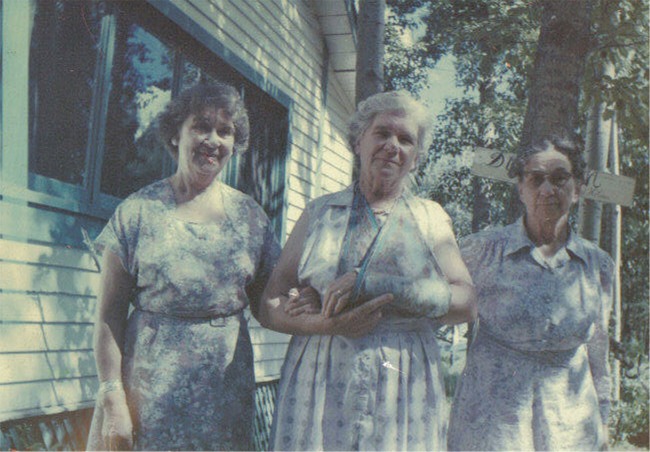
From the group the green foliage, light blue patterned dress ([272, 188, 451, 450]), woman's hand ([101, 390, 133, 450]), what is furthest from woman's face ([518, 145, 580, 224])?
the green foliage

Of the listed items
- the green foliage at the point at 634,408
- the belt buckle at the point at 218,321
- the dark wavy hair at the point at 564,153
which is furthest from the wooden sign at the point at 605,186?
the green foliage at the point at 634,408

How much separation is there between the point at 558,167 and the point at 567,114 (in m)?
1.44

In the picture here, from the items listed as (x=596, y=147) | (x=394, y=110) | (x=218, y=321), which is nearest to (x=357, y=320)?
(x=218, y=321)

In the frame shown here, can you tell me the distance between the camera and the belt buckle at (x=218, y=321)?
241 cm

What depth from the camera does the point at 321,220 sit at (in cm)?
233

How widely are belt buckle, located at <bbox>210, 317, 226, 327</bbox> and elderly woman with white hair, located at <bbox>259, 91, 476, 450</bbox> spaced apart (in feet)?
0.47

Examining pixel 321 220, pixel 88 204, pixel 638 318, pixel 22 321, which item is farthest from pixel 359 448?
pixel 638 318

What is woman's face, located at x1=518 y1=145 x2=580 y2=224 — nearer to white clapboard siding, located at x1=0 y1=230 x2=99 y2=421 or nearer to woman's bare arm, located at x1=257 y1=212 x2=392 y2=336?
woman's bare arm, located at x1=257 y1=212 x2=392 y2=336

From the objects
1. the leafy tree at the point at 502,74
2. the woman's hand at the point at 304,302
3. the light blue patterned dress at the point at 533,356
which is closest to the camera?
the woman's hand at the point at 304,302

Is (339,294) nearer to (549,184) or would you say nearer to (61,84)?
(549,184)

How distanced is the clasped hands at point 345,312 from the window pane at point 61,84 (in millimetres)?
1865

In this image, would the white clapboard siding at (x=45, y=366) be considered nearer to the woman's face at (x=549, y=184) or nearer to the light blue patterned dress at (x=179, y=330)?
the light blue patterned dress at (x=179, y=330)

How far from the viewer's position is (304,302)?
2.20m

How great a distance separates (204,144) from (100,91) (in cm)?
162
